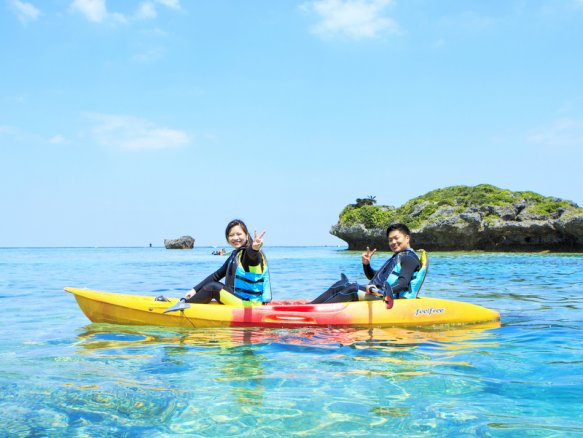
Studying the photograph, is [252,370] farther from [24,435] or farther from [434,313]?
[434,313]

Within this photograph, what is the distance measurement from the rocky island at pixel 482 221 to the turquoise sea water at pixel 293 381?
145 ft

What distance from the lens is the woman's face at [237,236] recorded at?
734cm

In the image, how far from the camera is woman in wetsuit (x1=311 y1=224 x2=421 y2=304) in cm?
759

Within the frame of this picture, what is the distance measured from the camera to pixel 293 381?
4.68 metres

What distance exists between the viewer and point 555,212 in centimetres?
4900

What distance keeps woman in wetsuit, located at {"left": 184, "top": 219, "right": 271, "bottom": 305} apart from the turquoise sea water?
2.17 feet

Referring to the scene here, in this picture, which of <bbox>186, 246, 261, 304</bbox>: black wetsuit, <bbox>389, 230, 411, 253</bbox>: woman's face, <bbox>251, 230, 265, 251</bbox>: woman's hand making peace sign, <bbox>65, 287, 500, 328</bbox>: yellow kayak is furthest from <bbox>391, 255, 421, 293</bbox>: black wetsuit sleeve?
<bbox>186, 246, 261, 304</bbox>: black wetsuit

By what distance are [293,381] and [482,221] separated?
50.9m

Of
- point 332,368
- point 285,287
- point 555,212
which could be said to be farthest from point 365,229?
point 332,368

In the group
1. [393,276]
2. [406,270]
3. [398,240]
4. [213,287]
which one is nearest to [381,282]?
[393,276]

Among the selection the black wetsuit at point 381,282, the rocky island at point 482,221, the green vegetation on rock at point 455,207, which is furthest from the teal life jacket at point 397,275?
the green vegetation on rock at point 455,207

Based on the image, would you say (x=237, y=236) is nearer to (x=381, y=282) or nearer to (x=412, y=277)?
(x=381, y=282)

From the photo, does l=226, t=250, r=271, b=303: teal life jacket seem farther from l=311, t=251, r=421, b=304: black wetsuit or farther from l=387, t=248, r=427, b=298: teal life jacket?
l=387, t=248, r=427, b=298: teal life jacket

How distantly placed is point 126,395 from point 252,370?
1338 mm
